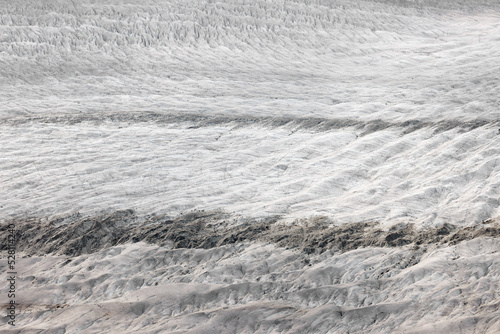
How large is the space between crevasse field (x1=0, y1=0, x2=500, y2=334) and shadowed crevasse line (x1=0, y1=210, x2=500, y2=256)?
0.08 ft

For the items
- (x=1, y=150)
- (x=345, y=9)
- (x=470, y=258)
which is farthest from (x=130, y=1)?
(x=470, y=258)

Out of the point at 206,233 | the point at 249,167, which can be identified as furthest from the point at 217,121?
the point at 206,233

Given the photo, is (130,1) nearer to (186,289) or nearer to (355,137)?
(355,137)

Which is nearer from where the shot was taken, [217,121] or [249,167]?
[249,167]

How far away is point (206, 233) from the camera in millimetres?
6969

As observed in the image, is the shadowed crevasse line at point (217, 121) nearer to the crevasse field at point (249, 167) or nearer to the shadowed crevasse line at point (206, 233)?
the crevasse field at point (249, 167)

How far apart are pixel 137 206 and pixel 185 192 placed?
27.6 inches

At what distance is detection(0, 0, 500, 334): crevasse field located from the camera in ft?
19.2

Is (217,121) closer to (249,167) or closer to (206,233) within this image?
(249,167)

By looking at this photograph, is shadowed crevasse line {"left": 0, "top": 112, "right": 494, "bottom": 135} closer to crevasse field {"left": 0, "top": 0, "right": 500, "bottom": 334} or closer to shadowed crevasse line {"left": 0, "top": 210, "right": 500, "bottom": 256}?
crevasse field {"left": 0, "top": 0, "right": 500, "bottom": 334}

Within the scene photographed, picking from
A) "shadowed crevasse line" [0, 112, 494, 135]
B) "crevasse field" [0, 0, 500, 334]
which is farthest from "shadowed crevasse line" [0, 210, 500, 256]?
"shadowed crevasse line" [0, 112, 494, 135]

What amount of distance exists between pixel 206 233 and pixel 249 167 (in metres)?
1.88

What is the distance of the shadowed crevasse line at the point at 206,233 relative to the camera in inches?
257

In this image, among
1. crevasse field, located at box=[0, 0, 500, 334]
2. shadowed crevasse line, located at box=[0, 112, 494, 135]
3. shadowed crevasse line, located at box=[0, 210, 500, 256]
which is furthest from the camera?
shadowed crevasse line, located at box=[0, 112, 494, 135]
